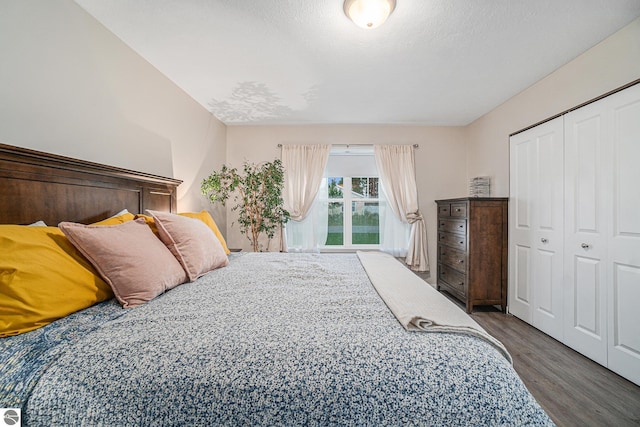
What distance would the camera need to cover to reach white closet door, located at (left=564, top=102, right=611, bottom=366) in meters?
1.95

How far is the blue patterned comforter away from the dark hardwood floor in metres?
1.32

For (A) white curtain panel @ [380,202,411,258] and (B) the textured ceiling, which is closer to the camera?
(B) the textured ceiling

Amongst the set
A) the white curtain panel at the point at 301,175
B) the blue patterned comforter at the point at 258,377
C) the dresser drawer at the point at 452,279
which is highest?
the white curtain panel at the point at 301,175

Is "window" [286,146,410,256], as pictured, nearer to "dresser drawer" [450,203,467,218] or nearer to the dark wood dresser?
"dresser drawer" [450,203,467,218]

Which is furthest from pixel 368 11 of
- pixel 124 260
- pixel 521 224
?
pixel 521 224

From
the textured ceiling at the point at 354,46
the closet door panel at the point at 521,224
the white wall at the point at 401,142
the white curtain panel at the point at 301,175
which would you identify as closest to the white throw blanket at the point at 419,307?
the textured ceiling at the point at 354,46

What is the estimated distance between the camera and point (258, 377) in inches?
27.6

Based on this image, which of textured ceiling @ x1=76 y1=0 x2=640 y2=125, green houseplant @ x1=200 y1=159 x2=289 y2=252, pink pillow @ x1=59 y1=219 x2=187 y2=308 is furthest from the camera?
green houseplant @ x1=200 y1=159 x2=289 y2=252

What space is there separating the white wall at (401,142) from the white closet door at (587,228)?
1.69m

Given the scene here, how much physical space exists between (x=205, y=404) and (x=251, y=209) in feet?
9.48

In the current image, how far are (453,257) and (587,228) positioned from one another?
139cm

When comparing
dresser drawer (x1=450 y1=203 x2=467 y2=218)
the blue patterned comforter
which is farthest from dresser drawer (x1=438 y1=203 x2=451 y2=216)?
the blue patterned comforter

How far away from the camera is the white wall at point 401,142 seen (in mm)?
3869

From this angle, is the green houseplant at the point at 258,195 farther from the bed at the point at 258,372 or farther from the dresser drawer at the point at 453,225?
the bed at the point at 258,372
